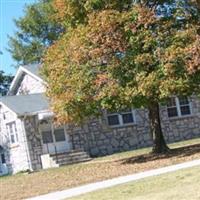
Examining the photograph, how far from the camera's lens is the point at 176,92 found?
74.6 feet

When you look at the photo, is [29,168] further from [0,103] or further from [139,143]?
[139,143]

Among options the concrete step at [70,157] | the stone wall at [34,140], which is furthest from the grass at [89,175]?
the stone wall at [34,140]

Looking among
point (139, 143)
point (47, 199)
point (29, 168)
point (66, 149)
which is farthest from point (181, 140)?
point (47, 199)

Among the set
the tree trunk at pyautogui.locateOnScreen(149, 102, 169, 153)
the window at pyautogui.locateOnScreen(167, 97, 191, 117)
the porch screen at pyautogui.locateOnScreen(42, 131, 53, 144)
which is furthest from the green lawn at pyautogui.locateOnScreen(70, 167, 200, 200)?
the window at pyautogui.locateOnScreen(167, 97, 191, 117)

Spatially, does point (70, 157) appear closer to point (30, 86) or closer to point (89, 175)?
point (30, 86)

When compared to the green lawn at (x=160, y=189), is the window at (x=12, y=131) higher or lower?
higher

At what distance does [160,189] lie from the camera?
567 inches

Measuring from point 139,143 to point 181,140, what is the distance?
2554mm

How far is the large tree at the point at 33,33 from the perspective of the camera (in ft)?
183

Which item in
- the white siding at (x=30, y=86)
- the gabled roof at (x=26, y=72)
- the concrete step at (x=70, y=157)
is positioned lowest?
the concrete step at (x=70, y=157)

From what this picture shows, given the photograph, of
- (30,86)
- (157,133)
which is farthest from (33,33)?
(157,133)

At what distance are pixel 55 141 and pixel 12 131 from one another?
2536 mm

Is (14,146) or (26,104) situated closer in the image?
(26,104)

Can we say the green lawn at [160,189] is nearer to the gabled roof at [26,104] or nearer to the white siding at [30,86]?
the gabled roof at [26,104]
